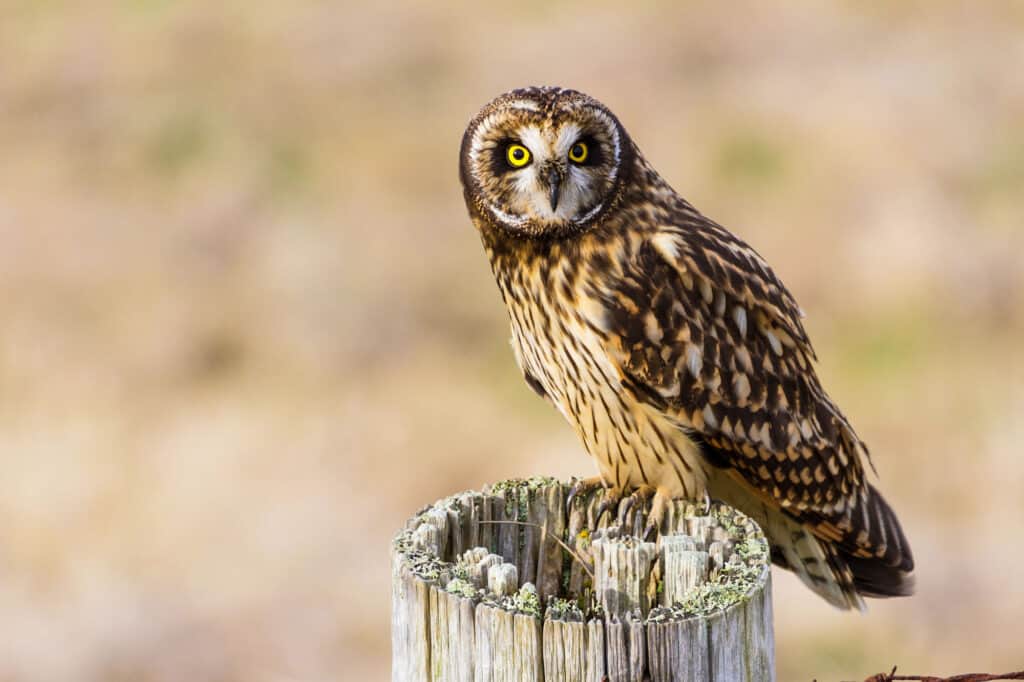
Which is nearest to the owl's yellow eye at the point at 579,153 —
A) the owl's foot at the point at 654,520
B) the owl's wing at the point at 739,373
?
the owl's wing at the point at 739,373

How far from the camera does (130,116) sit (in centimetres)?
1198

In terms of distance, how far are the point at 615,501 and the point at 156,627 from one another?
4762 mm

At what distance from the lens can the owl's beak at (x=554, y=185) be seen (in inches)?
150

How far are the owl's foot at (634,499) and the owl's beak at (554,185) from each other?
820 millimetres

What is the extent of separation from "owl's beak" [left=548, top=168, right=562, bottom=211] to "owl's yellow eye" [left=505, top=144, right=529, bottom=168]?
0.09 m

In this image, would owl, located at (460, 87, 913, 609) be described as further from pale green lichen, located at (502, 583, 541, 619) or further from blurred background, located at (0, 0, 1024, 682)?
blurred background, located at (0, 0, 1024, 682)

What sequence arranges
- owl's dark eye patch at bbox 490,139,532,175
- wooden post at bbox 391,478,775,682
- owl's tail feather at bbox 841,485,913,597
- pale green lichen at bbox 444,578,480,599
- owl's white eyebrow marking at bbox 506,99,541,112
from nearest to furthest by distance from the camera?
wooden post at bbox 391,478,775,682, pale green lichen at bbox 444,578,480,599, owl's white eyebrow marking at bbox 506,99,541,112, owl's dark eye patch at bbox 490,139,532,175, owl's tail feather at bbox 841,485,913,597

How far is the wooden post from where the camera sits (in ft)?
7.00

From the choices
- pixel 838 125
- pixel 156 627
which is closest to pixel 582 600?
pixel 156 627

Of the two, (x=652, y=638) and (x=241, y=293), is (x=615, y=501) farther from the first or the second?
(x=241, y=293)

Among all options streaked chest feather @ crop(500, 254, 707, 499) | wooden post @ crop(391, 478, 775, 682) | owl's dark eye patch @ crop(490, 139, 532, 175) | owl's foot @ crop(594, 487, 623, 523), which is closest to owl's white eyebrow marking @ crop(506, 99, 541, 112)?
owl's dark eye patch @ crop(490, 139, 532, 175)

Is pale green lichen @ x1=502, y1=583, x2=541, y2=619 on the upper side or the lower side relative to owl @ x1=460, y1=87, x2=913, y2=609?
lower

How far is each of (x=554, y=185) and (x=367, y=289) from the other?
6057 mm

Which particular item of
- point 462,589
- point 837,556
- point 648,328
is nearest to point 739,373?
point 648,328
